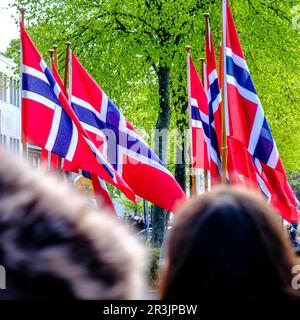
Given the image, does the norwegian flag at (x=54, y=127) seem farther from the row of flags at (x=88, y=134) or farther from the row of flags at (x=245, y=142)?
the row of flags at (x=245, y=142)

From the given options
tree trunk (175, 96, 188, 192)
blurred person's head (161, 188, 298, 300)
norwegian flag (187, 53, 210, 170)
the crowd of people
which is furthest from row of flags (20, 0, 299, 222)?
tree trunk (175, 96, 188, 192)

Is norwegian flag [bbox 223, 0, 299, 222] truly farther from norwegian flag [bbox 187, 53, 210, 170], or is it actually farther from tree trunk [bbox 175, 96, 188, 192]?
tree trunk [bbox 175, 96, 188, 192]

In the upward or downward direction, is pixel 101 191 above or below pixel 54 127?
below

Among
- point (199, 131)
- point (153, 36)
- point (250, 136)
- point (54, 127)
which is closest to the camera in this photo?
point (250, 136)

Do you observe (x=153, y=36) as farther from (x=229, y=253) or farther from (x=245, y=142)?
(x=229, y=253)

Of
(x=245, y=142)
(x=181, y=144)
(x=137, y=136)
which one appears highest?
(x=181, y=144)

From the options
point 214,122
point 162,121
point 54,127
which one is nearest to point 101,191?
point 54,127

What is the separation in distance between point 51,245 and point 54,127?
11804 millimetres

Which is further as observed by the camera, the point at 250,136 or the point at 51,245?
the point at 250,136

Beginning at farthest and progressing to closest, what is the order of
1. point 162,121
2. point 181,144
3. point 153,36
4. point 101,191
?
point 181,144 → point 162,121 → point 153,36 → point 101,191

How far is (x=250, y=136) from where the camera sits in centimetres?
1279

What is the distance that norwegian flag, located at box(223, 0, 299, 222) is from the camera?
12242mm

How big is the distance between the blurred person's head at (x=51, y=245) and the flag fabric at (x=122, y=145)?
38.6ft
